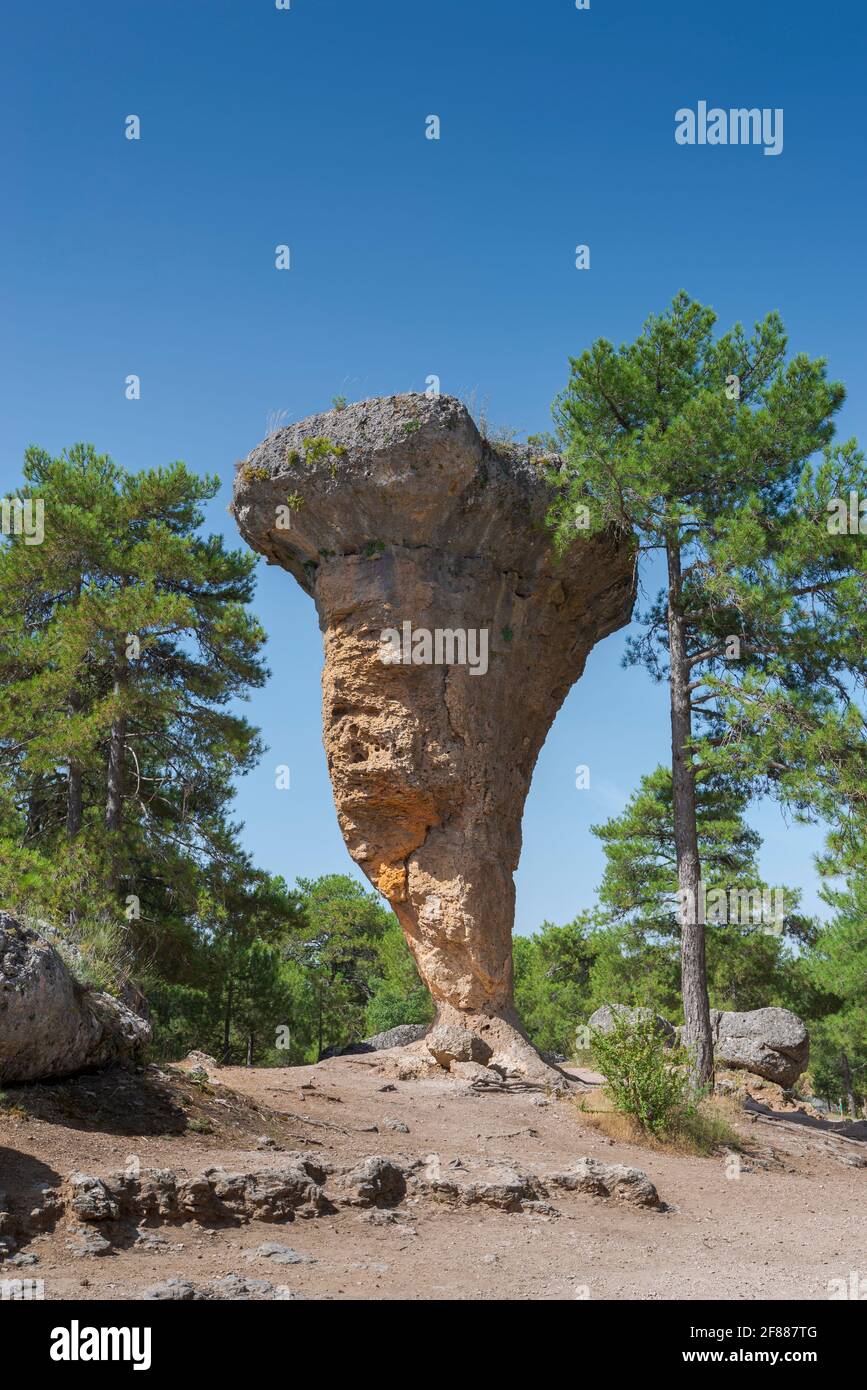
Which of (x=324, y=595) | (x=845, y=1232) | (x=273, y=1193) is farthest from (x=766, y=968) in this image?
(x=273, y=1193)

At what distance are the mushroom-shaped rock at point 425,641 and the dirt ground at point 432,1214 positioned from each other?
3.94 metres

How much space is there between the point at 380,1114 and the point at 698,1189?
330 centimetres

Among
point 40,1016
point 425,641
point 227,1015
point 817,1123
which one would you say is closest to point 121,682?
point 425,641

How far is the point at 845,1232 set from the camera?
27.5 feet

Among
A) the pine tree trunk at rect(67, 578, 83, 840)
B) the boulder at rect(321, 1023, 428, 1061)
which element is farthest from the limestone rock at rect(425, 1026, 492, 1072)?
the pine tree trunk at rect(67, 578, 83, 840)

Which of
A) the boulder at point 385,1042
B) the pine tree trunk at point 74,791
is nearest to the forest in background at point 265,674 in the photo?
the pine tree trunk at point 74,791

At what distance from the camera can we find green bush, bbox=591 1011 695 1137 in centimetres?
1086

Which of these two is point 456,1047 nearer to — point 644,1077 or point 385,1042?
point 644,1077

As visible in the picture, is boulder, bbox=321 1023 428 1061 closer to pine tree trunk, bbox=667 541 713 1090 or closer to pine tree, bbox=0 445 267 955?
pine tree, bbox=0 445 267 955

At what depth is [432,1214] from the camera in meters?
7.52

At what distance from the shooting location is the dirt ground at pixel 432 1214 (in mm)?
5875

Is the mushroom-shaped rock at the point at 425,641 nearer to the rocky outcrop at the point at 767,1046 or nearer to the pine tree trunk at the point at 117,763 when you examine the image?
the pine tree trunk at the point at 117,763

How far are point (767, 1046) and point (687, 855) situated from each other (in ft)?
23.3

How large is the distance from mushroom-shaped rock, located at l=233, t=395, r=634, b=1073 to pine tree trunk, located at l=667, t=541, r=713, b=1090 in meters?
2.18
